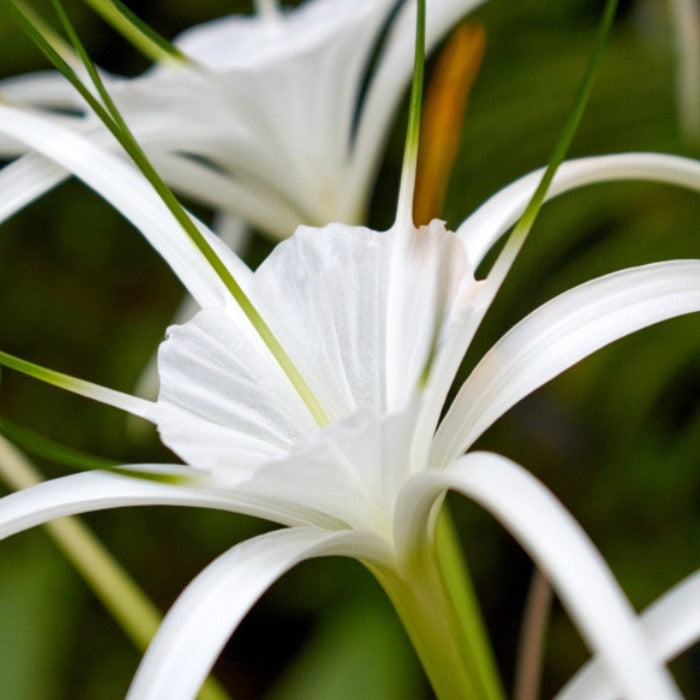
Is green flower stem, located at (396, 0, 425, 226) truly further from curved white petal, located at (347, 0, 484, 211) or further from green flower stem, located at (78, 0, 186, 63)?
curved white petal, located at (347, 0, 484, 211)

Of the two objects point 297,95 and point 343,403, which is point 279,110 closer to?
point 297,95

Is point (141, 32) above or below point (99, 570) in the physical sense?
above

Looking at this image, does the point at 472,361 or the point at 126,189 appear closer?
the point at 126,189

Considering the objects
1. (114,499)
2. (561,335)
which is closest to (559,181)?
(561,335)

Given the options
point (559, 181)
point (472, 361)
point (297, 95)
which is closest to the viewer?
point (559, 181)

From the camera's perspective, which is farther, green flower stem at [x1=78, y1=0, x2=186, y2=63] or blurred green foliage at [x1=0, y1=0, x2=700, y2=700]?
blurred green foliage at [x1=0, y1=0, x2=700, y2=700]

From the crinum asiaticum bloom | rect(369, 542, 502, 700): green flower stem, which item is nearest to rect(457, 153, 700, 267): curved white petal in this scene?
the crinum asiaticum bloom

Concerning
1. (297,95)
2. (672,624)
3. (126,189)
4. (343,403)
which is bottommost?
(672,624)

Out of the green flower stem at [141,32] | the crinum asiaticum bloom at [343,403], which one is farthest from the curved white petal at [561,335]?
the green flower stem at [141,32]
